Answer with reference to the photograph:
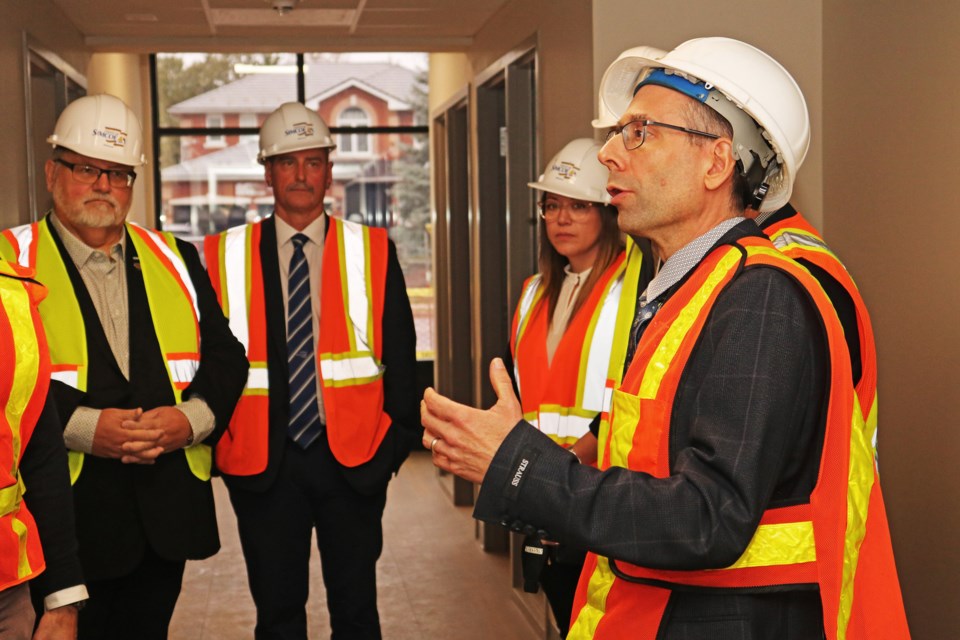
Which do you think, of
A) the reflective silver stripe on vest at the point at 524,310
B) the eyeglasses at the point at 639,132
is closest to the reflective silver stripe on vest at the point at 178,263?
the reflective silver stripe on vest at the point at 524,310

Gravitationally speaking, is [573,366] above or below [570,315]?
below

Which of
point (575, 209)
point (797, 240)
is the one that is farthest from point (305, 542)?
point (797, 240)

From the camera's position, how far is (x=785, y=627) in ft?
4.80

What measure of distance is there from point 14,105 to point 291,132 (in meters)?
1.18

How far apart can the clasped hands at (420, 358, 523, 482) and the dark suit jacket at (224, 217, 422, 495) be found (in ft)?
6.29

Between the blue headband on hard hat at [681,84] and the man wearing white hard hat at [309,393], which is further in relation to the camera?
the man wearing white hard hat at [309,393]

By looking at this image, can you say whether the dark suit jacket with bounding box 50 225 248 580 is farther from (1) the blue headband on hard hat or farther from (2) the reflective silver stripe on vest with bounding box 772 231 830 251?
(1) the blue headband on hard hat

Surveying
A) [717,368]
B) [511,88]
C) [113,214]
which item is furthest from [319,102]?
[717,368]

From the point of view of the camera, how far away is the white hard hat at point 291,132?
357 centimetres

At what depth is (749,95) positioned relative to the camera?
1.55 meters

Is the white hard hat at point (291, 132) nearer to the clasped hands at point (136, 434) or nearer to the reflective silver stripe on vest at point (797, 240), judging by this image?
the clasped hands at point (136, 434)

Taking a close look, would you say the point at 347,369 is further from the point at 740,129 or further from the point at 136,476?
the point at 740,129

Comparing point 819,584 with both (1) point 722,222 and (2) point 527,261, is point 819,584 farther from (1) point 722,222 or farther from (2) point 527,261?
(2) point 527,261

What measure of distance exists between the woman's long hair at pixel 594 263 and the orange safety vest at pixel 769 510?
5.30 feet
